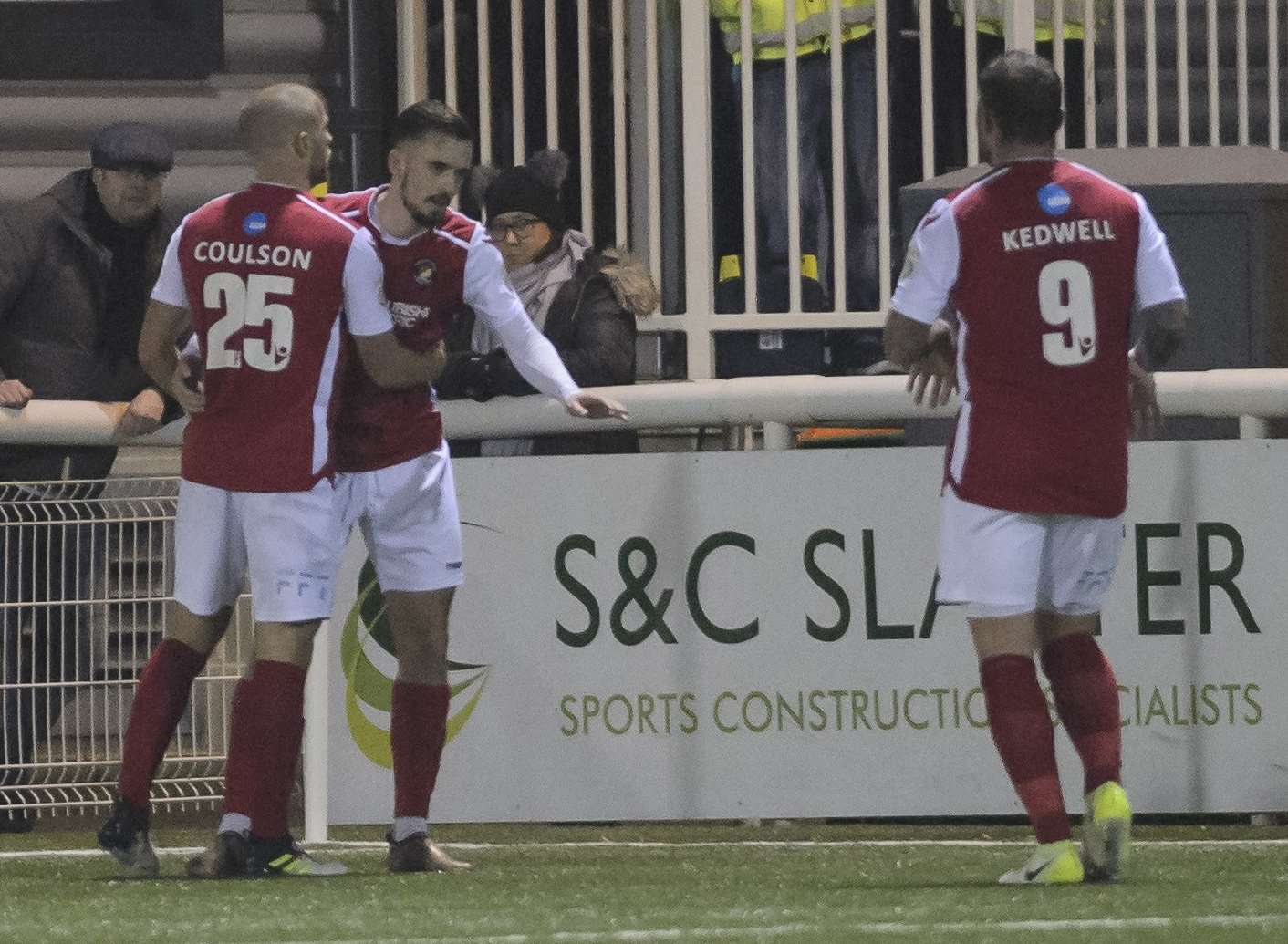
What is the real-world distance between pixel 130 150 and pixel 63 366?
66 centimetres

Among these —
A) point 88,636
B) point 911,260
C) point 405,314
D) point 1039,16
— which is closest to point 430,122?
point 405,314

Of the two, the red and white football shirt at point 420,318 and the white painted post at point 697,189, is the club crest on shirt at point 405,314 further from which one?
the white painted post at point 697,189

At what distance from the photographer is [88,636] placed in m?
8.12

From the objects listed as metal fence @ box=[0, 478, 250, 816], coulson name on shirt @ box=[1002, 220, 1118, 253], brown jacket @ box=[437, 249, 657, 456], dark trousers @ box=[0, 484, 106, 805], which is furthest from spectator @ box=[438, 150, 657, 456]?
coulson name on shirt @ box=[1002, 220, 1118, 253]

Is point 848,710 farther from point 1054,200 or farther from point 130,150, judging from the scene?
point 130,150

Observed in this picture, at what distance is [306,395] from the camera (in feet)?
21.9

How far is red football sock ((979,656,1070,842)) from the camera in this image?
20.2 ft

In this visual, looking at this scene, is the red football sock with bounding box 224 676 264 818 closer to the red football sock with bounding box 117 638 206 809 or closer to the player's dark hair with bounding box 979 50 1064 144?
the red football sock with bounding box 117 638 206 809

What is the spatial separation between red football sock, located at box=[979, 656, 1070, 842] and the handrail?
4.68ft

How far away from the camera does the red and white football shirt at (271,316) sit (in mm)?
6637

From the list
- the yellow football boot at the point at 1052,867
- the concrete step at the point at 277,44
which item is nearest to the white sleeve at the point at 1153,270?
the yellow football boot at the point at 1052,867

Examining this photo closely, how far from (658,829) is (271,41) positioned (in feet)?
13.8

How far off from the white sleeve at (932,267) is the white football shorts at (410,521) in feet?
4.13

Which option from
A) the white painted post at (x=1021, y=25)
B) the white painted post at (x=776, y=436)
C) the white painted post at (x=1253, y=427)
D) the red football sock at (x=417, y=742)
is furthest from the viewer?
the white painted post at (x=1021, y=25)
